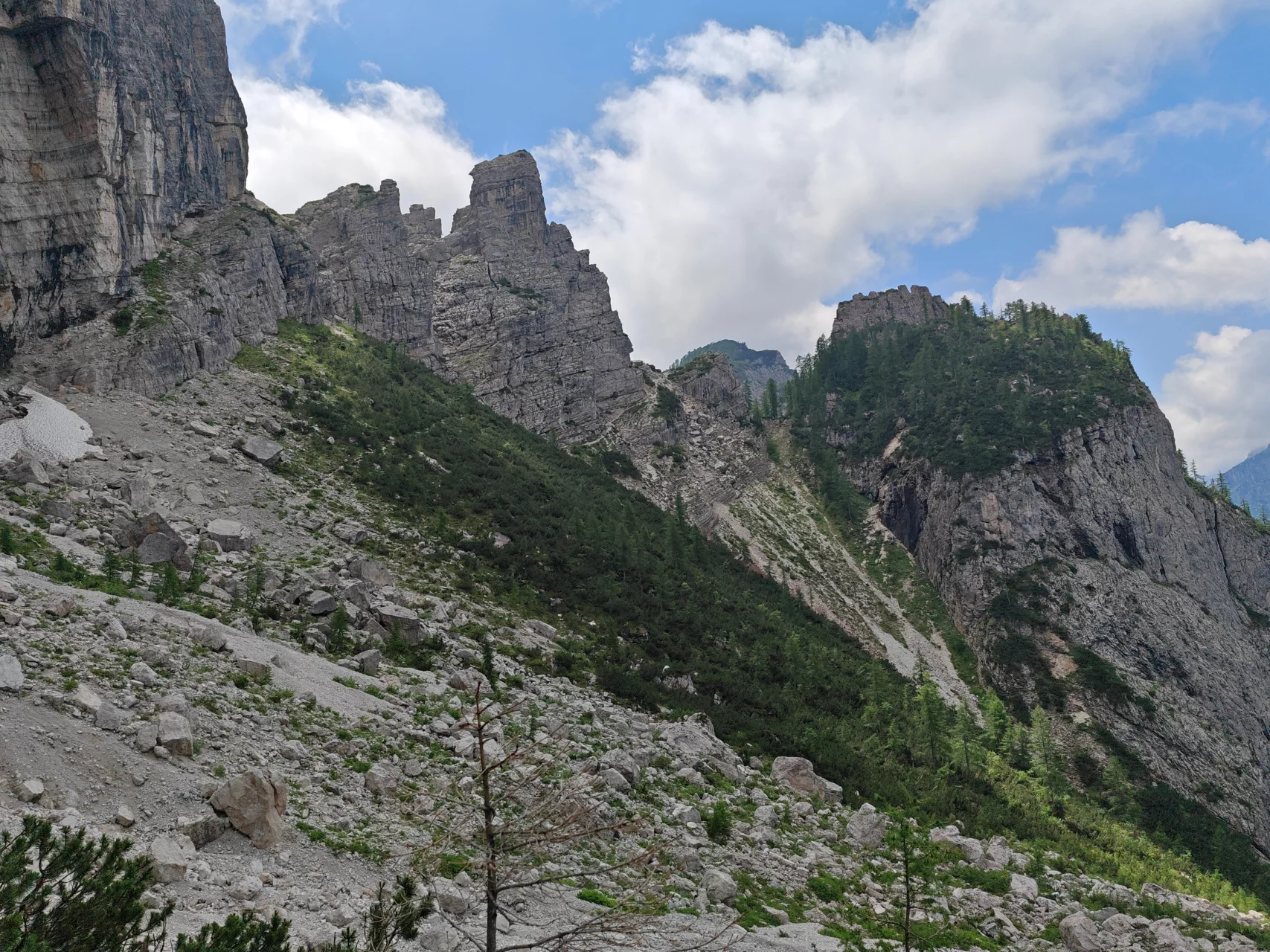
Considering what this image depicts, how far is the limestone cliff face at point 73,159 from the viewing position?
4531cm

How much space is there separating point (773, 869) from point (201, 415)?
46082 mm

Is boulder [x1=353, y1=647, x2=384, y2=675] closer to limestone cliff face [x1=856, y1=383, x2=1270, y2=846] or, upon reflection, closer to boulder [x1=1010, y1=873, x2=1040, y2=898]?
boulder [x1=1010, y1=873, x2=1040, y2=898]

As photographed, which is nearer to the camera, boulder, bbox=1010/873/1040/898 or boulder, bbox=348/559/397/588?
boulder, bbox=1010/873/1040/898

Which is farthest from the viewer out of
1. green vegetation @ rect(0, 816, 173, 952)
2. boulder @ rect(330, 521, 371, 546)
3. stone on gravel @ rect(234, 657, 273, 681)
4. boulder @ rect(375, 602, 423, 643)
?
boulder @ rect(330, 521, 371, 546)

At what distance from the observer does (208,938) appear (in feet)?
26.1

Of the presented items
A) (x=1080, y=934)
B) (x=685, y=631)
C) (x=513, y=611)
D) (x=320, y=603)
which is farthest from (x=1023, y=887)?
(x=320, y=603)

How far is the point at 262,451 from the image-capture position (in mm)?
45625

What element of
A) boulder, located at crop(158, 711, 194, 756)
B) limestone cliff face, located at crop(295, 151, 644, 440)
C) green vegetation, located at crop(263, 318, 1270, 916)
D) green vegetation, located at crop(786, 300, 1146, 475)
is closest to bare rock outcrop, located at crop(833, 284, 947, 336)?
green vegetation, located at crop(786, 300, 1146, 475)

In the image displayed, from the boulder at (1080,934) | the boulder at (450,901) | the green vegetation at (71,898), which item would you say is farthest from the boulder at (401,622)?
the boulder at (1080,934)

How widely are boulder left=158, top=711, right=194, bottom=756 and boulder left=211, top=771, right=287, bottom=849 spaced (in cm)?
185

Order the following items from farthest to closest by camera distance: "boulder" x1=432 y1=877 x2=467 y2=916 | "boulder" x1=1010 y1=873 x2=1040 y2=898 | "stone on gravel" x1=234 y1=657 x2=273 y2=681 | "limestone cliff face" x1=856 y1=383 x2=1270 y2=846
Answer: "limestone cliff face" x1=856 y1=383 x2=1270 y2=846 → "boulder" x1=1010 y1=873 x2=1040 y2=898 → "stone on gravel" x1=234 y1=657 x2=273 y2=681 → "boulder" x1=432 y1=877 x2=467 y2=916

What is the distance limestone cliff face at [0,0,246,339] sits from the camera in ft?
149

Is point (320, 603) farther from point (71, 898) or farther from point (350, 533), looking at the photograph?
point (71, 898)

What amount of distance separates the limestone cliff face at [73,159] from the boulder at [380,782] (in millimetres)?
45484
